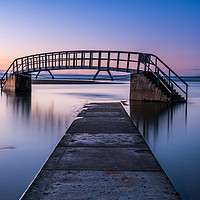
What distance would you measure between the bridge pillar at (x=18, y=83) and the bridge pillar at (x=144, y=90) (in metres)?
12.5

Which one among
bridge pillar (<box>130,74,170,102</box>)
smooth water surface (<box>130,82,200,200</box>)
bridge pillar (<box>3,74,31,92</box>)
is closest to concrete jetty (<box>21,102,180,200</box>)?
smooth water surface (<box>130,82,200,200</box>)

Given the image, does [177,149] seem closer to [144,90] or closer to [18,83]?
[144,90]

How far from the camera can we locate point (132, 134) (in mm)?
6152

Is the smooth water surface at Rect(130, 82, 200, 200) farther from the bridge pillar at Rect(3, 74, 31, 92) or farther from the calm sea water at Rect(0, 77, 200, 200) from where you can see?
the bridge pillar at Rect(3, 74, 31, 92)

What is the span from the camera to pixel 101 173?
3498mm

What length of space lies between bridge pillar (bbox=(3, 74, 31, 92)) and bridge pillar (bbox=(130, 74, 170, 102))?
12477 millimetres

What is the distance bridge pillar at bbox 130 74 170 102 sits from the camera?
15.4m

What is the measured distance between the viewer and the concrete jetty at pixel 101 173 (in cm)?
286

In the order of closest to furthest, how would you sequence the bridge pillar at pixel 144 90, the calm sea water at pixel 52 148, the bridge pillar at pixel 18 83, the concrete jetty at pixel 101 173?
the concrete jetty at pixel 101 173
the calm sea water at pixel 52 148
the bridge pillar at pixel 144 90
the bridge pillar at pixel 18 83

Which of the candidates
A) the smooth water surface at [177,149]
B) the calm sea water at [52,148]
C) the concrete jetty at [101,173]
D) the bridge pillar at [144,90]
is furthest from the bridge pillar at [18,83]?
the concrete jetty at [101,173]

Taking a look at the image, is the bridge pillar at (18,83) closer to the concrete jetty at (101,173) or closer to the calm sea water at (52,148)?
the calm sea water at (52,148)

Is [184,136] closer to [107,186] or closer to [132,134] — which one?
[132,134]

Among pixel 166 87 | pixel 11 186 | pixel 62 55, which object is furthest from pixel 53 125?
pixel 62 55

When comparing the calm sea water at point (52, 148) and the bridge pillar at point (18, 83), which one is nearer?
the calm sea water at point (52, 148)
